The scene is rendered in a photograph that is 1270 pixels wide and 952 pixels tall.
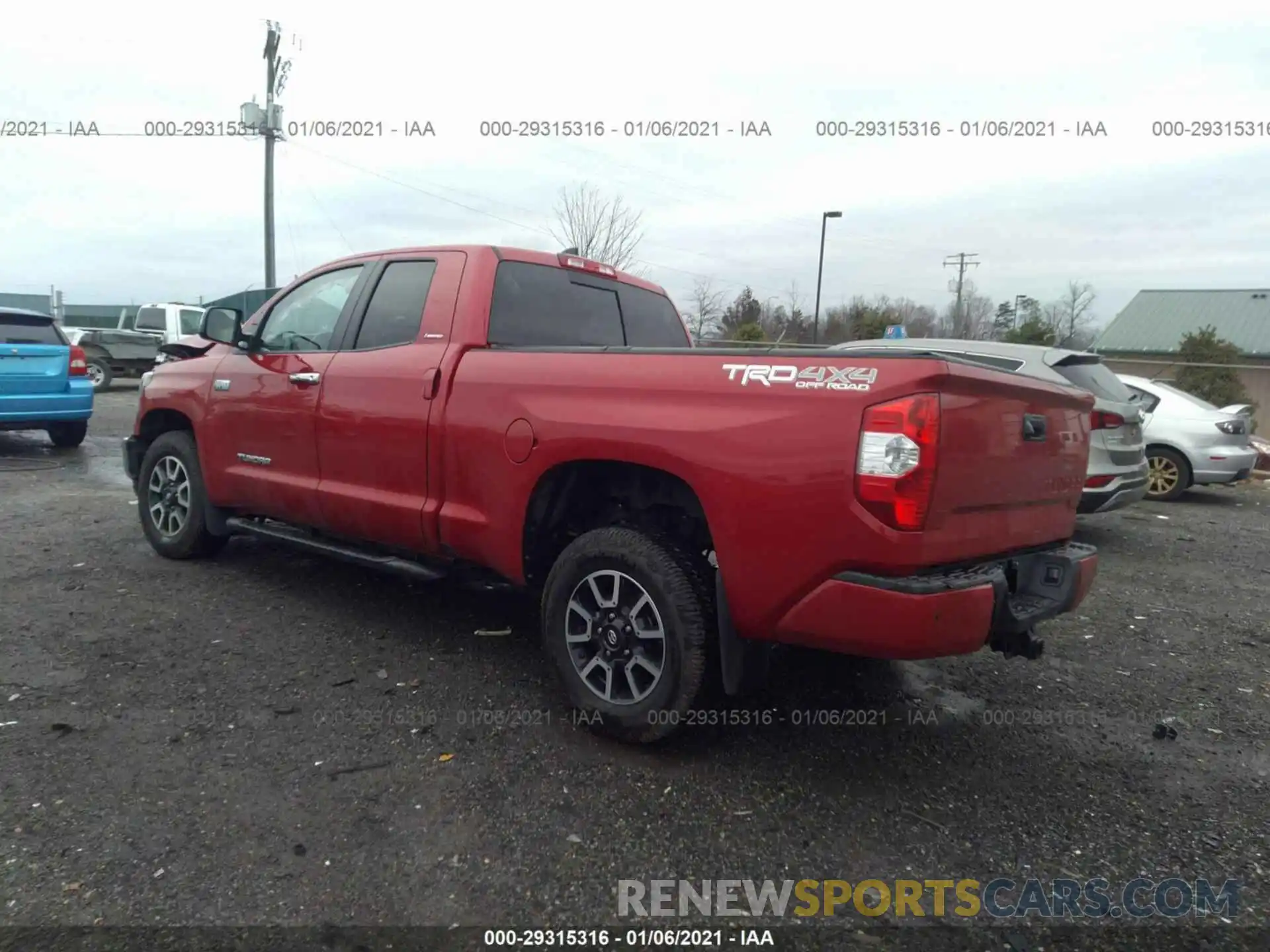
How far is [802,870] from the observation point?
8.32 feet

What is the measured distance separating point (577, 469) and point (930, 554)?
54.8 inches

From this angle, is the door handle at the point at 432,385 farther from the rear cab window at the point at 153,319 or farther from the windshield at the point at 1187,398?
the rear cab window at the point at 153,319

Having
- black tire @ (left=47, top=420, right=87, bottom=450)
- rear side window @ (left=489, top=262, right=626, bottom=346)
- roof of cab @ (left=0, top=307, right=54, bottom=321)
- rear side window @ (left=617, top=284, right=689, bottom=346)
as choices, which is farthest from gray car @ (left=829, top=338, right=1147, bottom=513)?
black tire @ (left=47, top=420, right=87, bottom=450)

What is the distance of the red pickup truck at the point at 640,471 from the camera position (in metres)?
2.59

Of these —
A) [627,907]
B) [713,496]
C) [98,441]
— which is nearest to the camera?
[627,907]

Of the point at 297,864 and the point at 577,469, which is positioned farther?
the point at 577,469

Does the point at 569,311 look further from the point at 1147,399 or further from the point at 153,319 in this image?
the point at 153,319

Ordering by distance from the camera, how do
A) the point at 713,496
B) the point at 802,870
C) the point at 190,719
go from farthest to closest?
the point at 190,719 → the point at 713,496 → the point at 802,870

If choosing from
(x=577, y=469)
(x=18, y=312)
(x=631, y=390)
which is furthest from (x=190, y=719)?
(x=18, y=312)

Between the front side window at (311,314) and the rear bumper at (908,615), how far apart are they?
9.71ft

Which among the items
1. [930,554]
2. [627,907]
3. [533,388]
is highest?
[533,388]

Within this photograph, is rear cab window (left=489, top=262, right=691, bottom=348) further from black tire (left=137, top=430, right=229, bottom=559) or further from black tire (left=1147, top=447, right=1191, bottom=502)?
Answer: black tire (left=1147, top=447, right=1191, bottom=502)

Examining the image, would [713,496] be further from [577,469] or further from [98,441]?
[98,441]

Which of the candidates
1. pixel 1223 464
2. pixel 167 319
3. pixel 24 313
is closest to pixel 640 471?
pixel 1223 464
